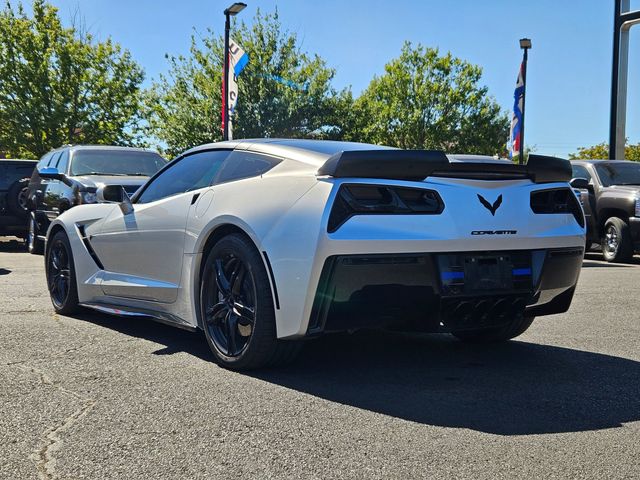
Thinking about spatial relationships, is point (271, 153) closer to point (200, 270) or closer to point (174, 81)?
point (200, 270)

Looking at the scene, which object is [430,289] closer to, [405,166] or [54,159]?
[405,166]

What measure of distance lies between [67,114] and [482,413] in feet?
102

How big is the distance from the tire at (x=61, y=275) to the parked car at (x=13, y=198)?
875cm

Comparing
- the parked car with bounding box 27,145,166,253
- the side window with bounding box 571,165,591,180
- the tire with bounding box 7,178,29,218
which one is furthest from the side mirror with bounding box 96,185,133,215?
the side window with bounding box 571,165,591,180

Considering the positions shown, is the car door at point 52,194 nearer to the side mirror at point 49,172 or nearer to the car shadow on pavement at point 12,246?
the side mirror at point 49,172

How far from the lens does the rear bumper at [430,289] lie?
3953 mm

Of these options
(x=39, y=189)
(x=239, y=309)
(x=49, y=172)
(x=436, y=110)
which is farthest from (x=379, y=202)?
(x=436, y=110)

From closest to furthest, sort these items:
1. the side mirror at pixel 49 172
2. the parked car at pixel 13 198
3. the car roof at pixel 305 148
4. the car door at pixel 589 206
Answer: the car roof at pixel 305 148 → the side mirror at pixel 49 172 → the car door at pixel 589 206 → the parked car at pixel 13 198

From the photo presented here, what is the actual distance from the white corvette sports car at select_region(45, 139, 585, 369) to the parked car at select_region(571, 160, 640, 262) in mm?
9343

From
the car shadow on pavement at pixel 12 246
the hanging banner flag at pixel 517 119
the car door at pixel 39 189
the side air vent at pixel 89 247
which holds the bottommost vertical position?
the car shadow on pavement at pixel 12 246

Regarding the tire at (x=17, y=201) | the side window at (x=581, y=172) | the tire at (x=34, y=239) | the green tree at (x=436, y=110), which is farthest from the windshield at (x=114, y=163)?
the green tree at (x=436, y=110)

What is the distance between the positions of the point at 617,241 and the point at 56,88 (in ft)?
83.1

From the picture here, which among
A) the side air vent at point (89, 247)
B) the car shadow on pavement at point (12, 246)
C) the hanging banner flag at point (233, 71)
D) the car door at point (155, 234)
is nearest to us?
the car door at point (155, 234)

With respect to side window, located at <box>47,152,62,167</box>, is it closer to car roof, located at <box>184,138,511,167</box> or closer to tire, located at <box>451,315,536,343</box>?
car roof, located at <box>184,138,511,167</box>
